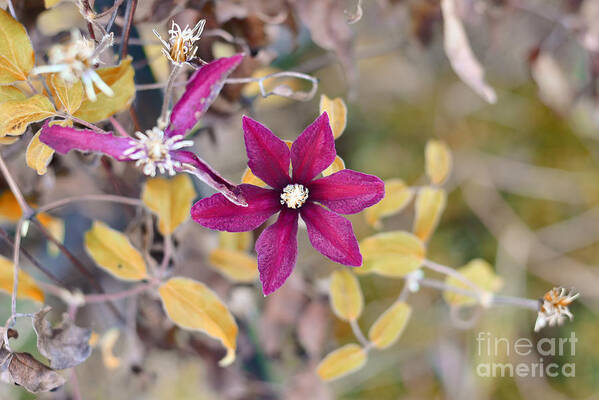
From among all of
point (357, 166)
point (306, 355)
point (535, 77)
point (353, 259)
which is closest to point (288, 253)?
point (353, 259)

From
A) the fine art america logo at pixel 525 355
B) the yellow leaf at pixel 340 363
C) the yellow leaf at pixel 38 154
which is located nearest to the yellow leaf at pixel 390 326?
the yellow leaf at pixel 340 363

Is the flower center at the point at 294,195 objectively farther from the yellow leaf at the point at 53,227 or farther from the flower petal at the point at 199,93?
the yellow leaf at the point at 53,227

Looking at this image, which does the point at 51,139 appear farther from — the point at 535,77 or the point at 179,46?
the point at 535,77

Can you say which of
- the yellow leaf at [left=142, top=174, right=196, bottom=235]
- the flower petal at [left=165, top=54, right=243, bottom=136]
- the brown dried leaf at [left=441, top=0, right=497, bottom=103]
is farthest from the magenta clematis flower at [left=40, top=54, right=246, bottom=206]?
the brown dried leaf at [left=441, top=0, right=497, bottom=103]

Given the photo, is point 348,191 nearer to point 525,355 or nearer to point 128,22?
point 128,22

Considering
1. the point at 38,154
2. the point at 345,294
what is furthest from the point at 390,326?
the point at 38,154
